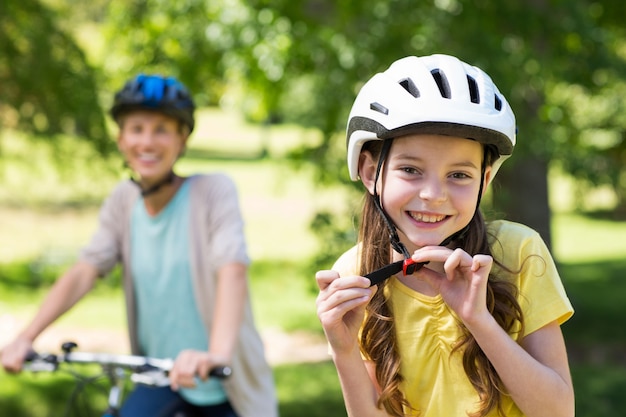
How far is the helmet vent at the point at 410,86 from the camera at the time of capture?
2.71m

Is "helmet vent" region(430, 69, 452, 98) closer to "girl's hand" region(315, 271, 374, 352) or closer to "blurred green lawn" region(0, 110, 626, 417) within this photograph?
"girl's hand" region(315, 271, 374, 352)

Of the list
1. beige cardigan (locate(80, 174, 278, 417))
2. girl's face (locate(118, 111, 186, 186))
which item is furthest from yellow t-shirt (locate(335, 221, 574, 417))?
girl's face (locate(118, 111, 186, 186))

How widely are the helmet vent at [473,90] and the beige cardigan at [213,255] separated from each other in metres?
1.61

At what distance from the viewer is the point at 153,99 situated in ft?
13.9

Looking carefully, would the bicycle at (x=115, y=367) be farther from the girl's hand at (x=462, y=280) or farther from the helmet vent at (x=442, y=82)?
the helmet vent at (x=442, y=82)

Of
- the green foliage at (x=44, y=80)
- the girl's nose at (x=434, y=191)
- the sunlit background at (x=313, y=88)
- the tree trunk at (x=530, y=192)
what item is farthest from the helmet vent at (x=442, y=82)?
the tree trunk at (x=530, y=192)

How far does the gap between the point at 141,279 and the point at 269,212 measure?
22115mm

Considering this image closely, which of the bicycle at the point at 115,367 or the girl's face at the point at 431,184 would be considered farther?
the bicycle at the point at 115,367

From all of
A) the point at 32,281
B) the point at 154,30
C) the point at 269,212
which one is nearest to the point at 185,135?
the point at 154,30

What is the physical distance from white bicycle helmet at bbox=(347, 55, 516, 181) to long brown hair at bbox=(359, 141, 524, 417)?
0.09m

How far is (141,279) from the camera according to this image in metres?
4.16

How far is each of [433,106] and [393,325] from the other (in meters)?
0.62

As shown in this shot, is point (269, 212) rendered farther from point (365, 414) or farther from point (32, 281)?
point (365, 414)

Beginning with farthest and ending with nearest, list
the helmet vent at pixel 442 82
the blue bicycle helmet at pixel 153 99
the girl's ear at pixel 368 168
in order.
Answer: the blue bicycle helmet at pixel 153 99
the girl's ear at pixel 368 168
the helmet vent at pixel 442 82
